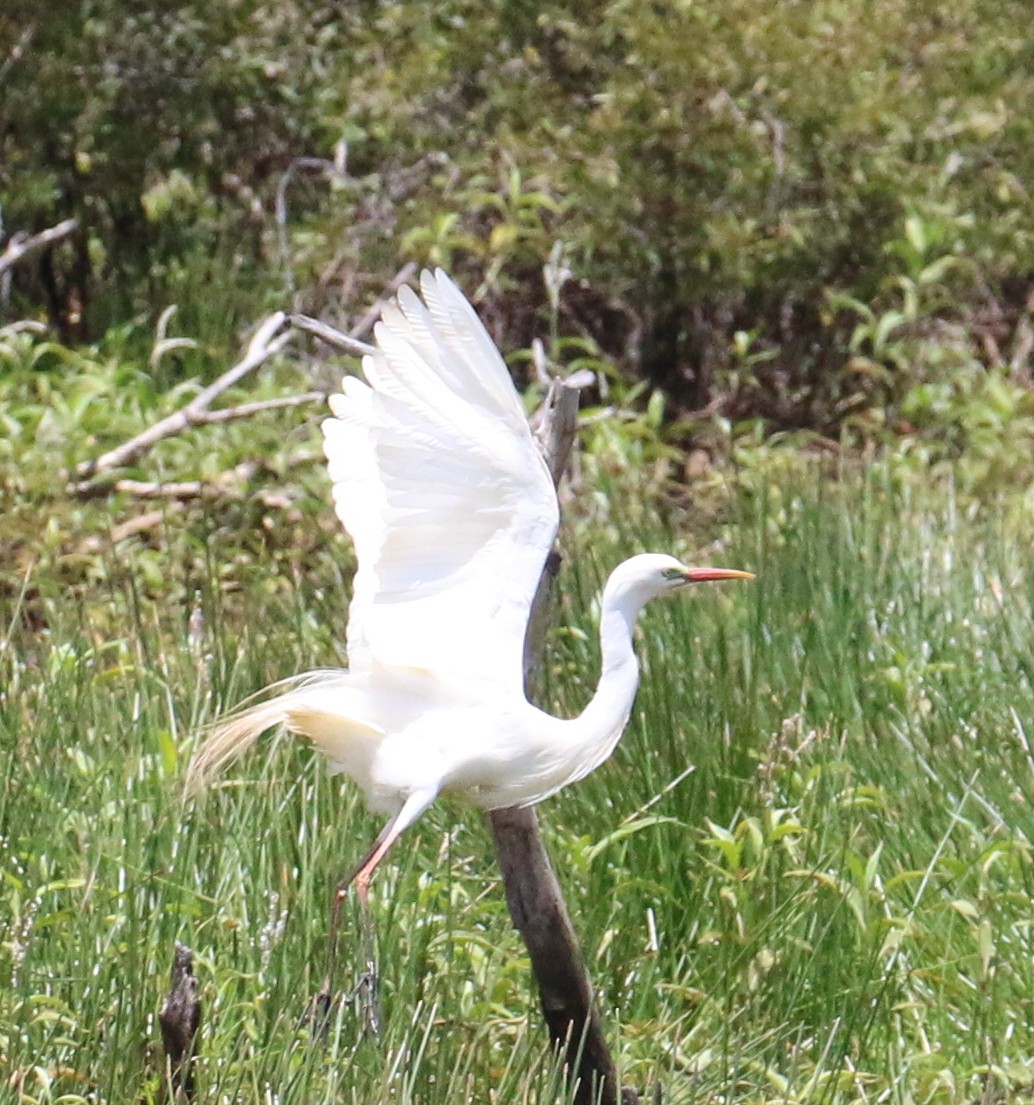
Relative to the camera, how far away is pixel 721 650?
3010 millimetres

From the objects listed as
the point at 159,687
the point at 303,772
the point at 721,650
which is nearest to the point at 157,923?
the point at 303,772

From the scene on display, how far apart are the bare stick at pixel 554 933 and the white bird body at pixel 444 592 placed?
0.17 ft

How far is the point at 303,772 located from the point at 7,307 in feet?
11.9

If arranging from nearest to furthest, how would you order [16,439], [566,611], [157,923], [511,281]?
[157,923] < [566,611] < [16,439] < [511,281]

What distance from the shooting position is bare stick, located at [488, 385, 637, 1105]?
6.54 feet

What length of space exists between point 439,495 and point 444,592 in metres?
0.13

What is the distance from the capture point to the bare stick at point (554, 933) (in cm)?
199

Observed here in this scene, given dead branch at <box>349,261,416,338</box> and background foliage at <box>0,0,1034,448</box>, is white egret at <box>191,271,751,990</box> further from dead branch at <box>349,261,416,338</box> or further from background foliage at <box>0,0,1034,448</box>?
background foliage at <box>0,0,1034,448</box>

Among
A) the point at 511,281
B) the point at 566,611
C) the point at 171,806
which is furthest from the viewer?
the point at 511,281

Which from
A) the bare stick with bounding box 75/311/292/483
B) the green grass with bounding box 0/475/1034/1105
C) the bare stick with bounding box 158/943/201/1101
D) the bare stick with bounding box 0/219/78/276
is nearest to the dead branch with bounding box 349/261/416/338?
the bare stick with bounding box 75/311/292/483

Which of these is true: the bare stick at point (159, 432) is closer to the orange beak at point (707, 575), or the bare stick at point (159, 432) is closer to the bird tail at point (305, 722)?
the bird tail at point (305, 722)

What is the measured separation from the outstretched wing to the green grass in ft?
1.27

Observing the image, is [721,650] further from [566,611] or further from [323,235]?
[323,235]

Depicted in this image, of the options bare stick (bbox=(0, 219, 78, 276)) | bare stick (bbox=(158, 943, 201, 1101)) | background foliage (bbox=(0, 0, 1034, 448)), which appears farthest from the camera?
background foliage (bbox=(0, 0, 1034, 448))
